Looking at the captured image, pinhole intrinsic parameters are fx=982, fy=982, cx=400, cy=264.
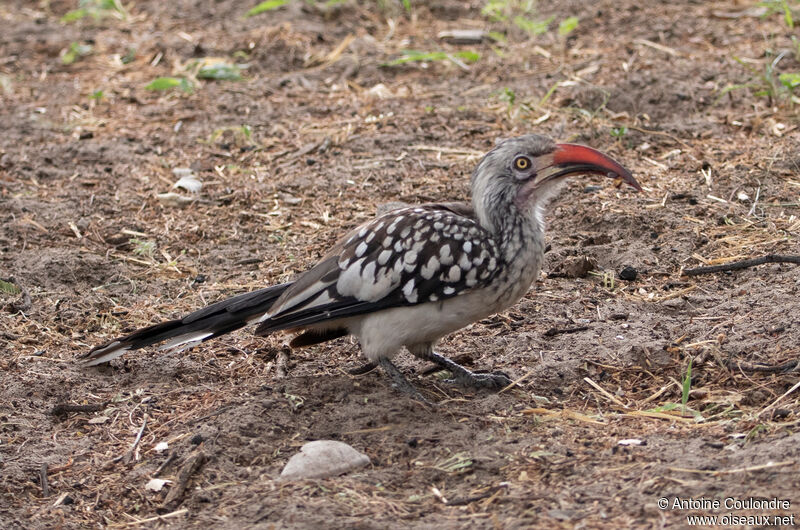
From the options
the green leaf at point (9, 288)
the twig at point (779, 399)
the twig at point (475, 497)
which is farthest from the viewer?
the green leaf at point (9, 288)

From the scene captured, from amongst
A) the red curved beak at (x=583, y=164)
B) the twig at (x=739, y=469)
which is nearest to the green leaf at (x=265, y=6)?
the red curved beak at (x=583, y=164)

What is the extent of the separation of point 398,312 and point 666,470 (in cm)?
140

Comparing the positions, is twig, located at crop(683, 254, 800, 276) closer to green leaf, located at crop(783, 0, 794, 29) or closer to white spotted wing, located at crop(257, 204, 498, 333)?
white spotted wing, located at crop(257, 204, 498, 333)

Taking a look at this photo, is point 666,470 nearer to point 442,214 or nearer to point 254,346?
point 442,214

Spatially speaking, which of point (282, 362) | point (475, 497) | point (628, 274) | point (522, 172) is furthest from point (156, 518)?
point (628, 274)

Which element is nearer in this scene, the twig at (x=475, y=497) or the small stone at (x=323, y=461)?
the twig at (x=475, y=497)

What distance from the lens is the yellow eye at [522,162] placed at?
439 centimetres

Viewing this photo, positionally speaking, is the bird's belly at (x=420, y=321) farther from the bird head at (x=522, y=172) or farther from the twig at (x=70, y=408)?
the twig at (x=70, y=408)

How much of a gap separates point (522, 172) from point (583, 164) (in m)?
0.27

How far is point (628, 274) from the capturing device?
514 centimetres

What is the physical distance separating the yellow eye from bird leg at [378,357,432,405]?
3.44 feet

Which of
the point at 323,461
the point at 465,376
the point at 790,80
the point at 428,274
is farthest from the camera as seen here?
the point at 790,80

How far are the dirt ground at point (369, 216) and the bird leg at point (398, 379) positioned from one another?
79 mm

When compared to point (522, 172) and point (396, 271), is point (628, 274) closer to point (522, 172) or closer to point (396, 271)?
point (522, 172)
